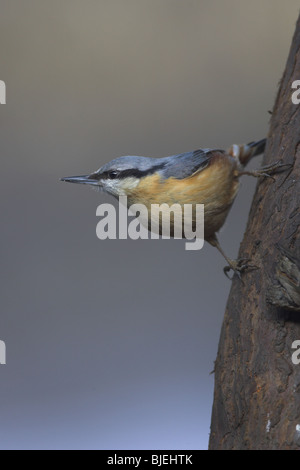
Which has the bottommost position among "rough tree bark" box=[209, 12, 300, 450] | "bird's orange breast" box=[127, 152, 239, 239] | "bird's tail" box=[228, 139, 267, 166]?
"rough tree bark" box=[209, 12, 300, 450]

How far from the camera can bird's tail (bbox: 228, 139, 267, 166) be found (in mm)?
1810

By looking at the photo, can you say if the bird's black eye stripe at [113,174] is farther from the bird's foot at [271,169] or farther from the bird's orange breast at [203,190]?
the bird's foot at [271,169]

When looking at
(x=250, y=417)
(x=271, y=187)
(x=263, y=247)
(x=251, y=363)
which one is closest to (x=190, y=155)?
(x=271, y=187)

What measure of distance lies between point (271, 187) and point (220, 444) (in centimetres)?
62

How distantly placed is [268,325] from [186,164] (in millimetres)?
522

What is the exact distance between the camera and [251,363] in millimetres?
1270

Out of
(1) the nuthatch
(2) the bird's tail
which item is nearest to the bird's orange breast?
(1) the nuthatch

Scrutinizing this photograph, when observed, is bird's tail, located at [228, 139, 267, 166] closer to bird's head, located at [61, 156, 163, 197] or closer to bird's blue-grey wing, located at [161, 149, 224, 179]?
bird's blue-grey wing, located at [161, 149, 224, 179]

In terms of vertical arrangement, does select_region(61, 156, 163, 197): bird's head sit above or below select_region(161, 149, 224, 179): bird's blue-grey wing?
below

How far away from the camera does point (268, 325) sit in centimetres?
128

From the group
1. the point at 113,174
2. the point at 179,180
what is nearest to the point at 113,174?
the point at 113,174

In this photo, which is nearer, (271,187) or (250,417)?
(250,417)
